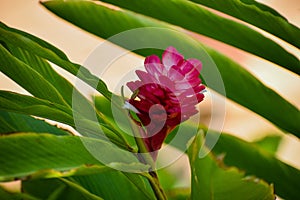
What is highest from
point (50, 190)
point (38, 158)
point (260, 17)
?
point (260, 17)

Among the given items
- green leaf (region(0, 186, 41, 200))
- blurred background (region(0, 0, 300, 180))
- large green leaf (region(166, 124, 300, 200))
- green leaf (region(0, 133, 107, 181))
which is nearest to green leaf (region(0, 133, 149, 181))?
green leaf (region(0, 133, 107, 181))

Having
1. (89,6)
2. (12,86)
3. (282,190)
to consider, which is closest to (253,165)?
(282,190)

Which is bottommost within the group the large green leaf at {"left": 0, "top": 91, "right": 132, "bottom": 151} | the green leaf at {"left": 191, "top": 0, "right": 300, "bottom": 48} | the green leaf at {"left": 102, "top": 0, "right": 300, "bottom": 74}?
the large green leaf at {"left": 0, "top": 91, "right": 132, "bottom": 151}

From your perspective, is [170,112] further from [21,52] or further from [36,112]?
[21,52]

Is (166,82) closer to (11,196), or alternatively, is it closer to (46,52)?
(46,52)

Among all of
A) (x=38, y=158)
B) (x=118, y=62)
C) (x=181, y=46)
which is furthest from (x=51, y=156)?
(x=118, y=62)

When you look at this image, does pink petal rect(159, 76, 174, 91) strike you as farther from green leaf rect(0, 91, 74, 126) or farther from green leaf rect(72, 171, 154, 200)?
green leaf rect(72, 171, 154, 200)

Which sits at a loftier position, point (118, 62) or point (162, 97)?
point (162, 97)
